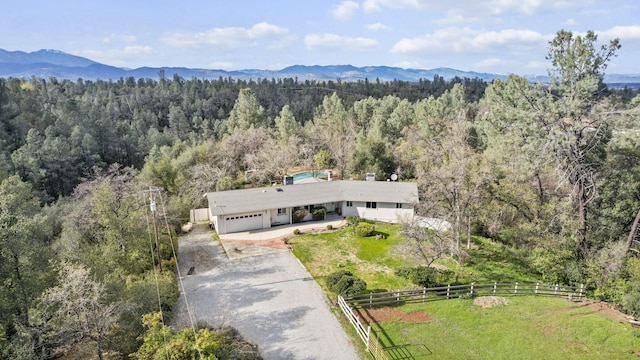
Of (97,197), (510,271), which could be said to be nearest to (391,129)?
(510,271)

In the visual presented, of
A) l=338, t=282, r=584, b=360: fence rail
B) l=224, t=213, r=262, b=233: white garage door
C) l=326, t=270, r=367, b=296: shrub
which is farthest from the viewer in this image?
l=224, t=213, r=262, b=233: white garage door

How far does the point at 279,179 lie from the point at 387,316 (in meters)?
25.7

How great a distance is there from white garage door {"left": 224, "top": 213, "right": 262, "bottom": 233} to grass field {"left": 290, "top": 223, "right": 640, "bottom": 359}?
7.68m

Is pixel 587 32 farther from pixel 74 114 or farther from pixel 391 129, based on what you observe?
pixel 74 114

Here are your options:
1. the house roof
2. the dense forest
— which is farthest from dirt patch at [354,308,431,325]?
the house roof

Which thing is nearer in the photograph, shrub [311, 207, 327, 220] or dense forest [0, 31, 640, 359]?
dense forest [0, 31, 640, 359]

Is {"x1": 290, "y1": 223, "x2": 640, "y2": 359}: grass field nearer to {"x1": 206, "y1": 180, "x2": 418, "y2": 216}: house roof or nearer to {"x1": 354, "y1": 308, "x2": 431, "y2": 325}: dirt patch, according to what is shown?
{"x1": 354, "y1": 308, "x2": 431, "y2": 325}: dirt patch

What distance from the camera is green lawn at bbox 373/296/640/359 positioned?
587 inches

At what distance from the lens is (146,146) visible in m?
56.8

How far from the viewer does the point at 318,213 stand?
31.2m

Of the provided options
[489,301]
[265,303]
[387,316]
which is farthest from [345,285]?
[489,301]

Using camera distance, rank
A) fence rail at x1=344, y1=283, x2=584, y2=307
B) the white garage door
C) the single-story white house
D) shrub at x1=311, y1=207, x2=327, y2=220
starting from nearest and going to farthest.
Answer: fence rail at x1=344, y1=283, x2=584, y2=307 → the white garage door → the single-story white house → shrub at x1=311, y1=207, x2=327, y2=220

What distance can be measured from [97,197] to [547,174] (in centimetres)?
2910

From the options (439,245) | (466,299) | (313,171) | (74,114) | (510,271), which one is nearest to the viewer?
(466,299)
